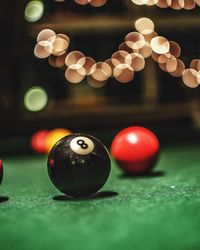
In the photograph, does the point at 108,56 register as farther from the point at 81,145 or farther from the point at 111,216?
the point at 111,216

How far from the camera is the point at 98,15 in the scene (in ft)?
71.6

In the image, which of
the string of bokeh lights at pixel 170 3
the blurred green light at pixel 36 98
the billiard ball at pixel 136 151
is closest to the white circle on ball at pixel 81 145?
the billiard ball at pixel 136 151

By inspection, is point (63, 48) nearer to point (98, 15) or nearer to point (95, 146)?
point (98, 15)

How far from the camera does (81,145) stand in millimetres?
3273

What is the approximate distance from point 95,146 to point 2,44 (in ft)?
31.9

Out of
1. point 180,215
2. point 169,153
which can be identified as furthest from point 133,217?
point 169,153

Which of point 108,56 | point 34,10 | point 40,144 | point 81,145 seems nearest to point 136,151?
point 81,145

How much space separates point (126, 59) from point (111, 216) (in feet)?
71.4

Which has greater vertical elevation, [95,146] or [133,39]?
[133,39]

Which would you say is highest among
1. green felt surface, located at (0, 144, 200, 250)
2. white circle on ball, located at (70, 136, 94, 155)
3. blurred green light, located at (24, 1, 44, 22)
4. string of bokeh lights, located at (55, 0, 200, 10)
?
string of bokeh lights, located at (55, 0, 200, 10)

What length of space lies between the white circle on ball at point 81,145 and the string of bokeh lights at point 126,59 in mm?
17569

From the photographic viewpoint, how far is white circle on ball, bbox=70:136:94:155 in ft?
10.6

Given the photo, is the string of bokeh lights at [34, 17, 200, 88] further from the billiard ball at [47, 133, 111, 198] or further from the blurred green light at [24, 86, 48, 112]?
the billiard ball at [47, 133, 111, 198]

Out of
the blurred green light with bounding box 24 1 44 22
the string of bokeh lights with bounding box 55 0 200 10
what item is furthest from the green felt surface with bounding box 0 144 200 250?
the string of bokeh lights with bounding box 55 0 200 10
